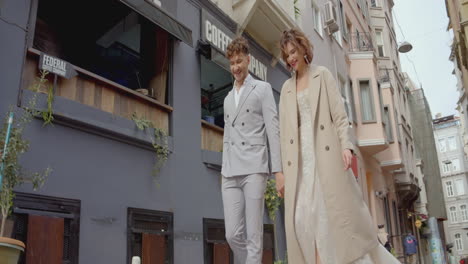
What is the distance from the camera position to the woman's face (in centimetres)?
409

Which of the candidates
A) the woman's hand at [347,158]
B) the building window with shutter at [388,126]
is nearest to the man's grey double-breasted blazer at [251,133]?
the woman's hand at [347,158]

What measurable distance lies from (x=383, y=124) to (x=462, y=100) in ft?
99.8

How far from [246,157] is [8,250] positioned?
2.11m

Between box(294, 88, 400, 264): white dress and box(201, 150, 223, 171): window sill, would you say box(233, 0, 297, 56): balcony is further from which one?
box(294, 88, 400, 264): white dress

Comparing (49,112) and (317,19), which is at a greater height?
(317,19)

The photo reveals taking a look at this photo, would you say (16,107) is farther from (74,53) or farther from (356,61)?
(356,61)

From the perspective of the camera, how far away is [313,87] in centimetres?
400

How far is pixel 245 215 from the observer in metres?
4.05

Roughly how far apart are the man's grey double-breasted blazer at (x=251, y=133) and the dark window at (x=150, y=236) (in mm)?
2932

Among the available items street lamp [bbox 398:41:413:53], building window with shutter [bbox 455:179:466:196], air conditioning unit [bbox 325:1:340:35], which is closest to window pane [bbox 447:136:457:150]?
building window with shutter [bbox 455:179:466:196]

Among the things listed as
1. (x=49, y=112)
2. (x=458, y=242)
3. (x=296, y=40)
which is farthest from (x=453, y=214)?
(x=296, y=40)

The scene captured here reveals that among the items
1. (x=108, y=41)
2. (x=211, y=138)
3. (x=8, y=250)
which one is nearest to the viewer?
(x=8, y=250)

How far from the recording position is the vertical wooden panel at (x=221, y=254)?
8.23 meters

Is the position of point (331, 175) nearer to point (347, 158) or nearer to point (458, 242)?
point (347, 158)
